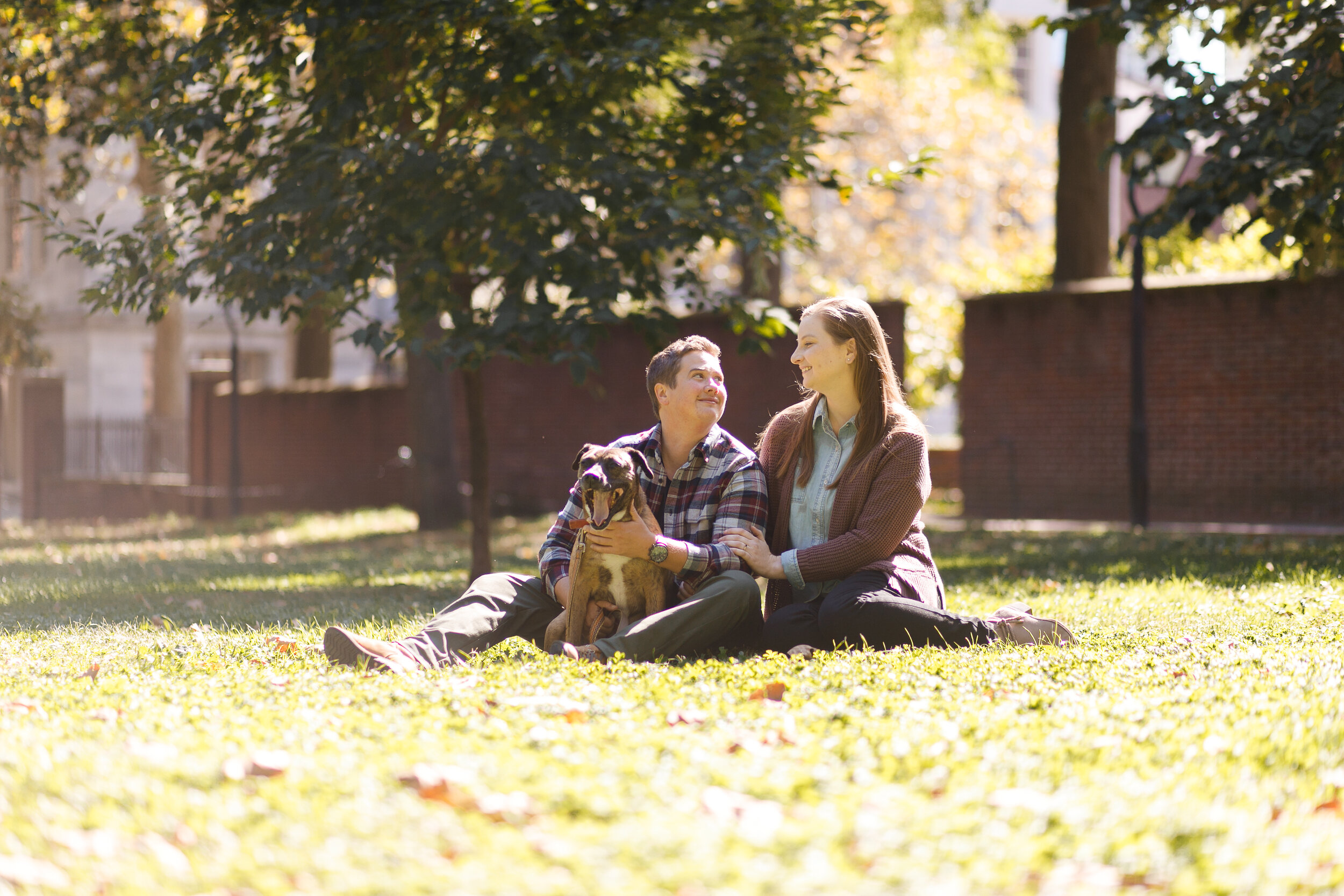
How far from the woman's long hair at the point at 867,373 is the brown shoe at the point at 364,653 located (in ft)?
6.02

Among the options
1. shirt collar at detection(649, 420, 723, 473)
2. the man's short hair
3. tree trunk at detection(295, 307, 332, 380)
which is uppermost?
tree trunk at detection(295, 307, 332, 380)

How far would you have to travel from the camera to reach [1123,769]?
3.33 meters

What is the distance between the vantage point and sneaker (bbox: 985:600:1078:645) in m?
5.48

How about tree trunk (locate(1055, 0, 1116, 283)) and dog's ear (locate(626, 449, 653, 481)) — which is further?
tree trunk (locate(1055, 0, 1116, 283))

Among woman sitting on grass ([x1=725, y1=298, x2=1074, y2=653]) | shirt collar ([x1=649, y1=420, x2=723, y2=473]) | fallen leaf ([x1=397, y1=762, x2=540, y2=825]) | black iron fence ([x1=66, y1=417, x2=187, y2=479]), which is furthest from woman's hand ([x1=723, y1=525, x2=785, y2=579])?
black iron fence ([x1=66, y1=417, x2=187, y2=479])

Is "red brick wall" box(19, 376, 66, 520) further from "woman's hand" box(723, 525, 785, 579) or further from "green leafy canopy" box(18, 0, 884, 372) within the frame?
"woman's hand" box(723, 525, 785, 579)

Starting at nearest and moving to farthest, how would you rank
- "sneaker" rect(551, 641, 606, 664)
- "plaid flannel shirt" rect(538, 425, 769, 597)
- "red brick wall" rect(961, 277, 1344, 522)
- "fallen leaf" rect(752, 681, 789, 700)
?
1. "fallen leaf" rect(752, 681, 789, 700)
2. "sneaker" rect(551, 641, 606, 664)
3. "plaid flannel shirt" rect(538, 425, 769, 597)
4. "red brick wall" rect(961, 277, 1344, 522)

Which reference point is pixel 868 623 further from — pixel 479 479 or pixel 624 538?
pixel 479 479

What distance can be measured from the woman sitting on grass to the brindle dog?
1.23 ft

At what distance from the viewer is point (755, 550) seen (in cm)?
518

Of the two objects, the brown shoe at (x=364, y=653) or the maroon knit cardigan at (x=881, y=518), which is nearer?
the brown shoe at (x=364, y=653)

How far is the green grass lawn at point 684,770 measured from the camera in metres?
2.57

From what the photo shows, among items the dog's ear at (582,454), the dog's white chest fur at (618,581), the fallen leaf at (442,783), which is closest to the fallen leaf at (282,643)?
the dog's white chest fur at (618,581)

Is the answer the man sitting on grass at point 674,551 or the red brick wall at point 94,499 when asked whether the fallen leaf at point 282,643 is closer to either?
the man sitting on grass at point 674,551
